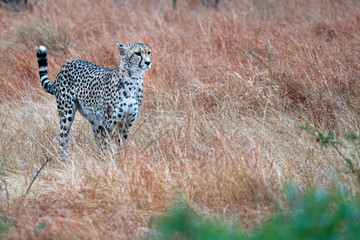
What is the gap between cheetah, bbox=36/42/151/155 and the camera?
157 inches

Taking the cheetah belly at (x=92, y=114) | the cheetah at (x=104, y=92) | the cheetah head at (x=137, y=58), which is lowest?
the cheetah belly at (x=92, y=114)

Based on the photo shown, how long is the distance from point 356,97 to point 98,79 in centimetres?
A: 197

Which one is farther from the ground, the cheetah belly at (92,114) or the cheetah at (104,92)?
the cheetah at (104,92)

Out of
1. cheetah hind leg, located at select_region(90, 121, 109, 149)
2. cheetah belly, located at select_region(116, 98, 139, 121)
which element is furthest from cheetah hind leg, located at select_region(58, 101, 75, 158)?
cheetah belly, located at select_region(116, 98, 139, 121)

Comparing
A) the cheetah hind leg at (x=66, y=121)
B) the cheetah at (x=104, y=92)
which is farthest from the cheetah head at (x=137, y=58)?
the cheetah hind leg at (x=66, y=121)

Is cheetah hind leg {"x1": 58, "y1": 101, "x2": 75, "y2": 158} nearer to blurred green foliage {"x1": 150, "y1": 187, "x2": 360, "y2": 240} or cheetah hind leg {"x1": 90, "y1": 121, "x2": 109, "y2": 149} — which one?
cheetah hind leg {"x1": 90, "y1": 121, "x2": 109, "y2": 149}

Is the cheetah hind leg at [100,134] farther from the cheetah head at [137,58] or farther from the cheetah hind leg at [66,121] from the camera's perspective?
the cheetah head at [137,58]

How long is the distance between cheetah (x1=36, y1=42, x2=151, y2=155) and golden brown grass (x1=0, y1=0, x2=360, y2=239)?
0.15 metres

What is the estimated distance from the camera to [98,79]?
432 cm

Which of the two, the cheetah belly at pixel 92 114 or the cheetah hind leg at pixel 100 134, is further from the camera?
the cheetah belly at pixel 92 114

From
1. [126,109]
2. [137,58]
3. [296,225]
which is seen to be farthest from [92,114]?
[296,225]

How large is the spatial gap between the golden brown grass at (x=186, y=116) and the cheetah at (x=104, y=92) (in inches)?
6.1

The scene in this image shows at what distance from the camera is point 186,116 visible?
4230 mm

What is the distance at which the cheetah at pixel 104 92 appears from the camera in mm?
3977
